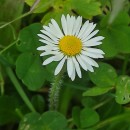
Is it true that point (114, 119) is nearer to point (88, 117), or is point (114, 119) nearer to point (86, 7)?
point (88, 117)

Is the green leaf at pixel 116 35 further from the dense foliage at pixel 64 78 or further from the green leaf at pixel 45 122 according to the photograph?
the green leaf at pixel 45 122

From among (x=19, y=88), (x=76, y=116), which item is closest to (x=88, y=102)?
(x=76, y=116)

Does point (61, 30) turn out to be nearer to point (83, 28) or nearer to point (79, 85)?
point (83, 28)

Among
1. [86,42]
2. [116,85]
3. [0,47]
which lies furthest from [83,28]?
[0,47]

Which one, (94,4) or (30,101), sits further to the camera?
(30,101)

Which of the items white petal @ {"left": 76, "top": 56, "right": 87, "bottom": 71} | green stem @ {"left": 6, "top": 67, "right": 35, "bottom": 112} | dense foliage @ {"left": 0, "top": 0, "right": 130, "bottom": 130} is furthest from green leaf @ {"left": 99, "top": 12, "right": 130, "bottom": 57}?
green stem @ {"left": 6, "top": 67, "right": 35, "bottom": 112}

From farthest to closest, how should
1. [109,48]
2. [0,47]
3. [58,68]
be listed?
[0,47] < [109,48] < [58,68]
